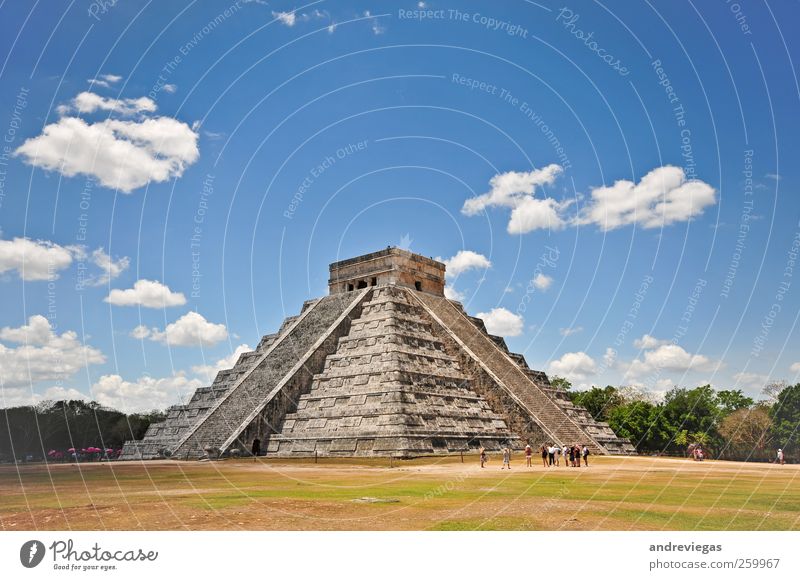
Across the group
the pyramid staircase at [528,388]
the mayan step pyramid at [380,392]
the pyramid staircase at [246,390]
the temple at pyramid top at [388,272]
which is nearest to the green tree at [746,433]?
the pyramid staircase at [528,388]

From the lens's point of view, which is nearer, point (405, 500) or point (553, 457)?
point (405, 500)

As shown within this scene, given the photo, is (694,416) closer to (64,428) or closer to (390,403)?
(390,403)

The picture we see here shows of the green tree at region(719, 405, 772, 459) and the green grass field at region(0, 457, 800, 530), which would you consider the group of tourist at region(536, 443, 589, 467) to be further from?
the green tree at region(719, 405, 772, 459)

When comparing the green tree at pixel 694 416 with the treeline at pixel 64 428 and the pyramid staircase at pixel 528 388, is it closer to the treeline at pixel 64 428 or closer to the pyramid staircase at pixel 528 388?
the pyramid staircase at pixel 528 388

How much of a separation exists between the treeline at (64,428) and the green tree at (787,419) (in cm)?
4556

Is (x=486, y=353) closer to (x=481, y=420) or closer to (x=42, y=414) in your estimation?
(x=481, y=420)

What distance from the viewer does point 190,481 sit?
17.5m

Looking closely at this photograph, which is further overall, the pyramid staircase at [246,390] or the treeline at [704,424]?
the treeline at [704,424]

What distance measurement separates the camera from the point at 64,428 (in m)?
50.8

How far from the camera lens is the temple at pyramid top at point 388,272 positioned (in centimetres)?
3671

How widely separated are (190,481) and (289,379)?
39.7 feet

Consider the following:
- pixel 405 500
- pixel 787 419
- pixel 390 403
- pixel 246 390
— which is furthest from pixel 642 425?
pixel 405 500

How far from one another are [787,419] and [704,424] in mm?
5796
